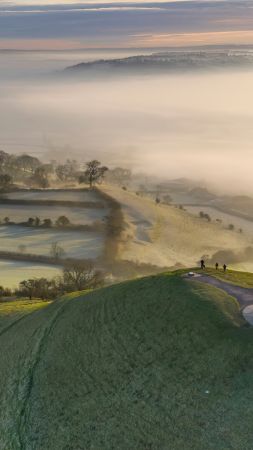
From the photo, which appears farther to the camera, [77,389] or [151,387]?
[77,389]

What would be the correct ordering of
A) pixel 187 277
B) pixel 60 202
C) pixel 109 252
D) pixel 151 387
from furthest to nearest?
pixel 60 202 → pixel 109 252 → pixel 187 277 → pixel 151 387

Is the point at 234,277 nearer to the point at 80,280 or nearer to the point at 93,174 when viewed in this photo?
the point at 80,280

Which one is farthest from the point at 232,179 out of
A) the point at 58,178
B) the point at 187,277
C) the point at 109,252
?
the point at 187,277

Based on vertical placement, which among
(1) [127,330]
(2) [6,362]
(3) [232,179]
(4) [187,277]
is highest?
(3) [232,179]

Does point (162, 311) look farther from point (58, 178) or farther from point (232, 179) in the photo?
point (232, 179)

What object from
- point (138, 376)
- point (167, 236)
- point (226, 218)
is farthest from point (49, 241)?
point (138, 376)

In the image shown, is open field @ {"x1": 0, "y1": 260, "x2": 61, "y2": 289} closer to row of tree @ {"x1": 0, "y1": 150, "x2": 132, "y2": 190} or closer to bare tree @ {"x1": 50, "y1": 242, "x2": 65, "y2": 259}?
bare tree @ {"x1": 50, "y1": 242, "x2": 65, "y2": 259}

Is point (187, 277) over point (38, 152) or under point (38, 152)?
under

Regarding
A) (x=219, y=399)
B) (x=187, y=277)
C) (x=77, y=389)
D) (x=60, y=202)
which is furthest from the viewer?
(x=60, y=202)

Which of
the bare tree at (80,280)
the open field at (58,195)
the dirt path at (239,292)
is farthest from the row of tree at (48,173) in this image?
the dirt path at (239,292)
